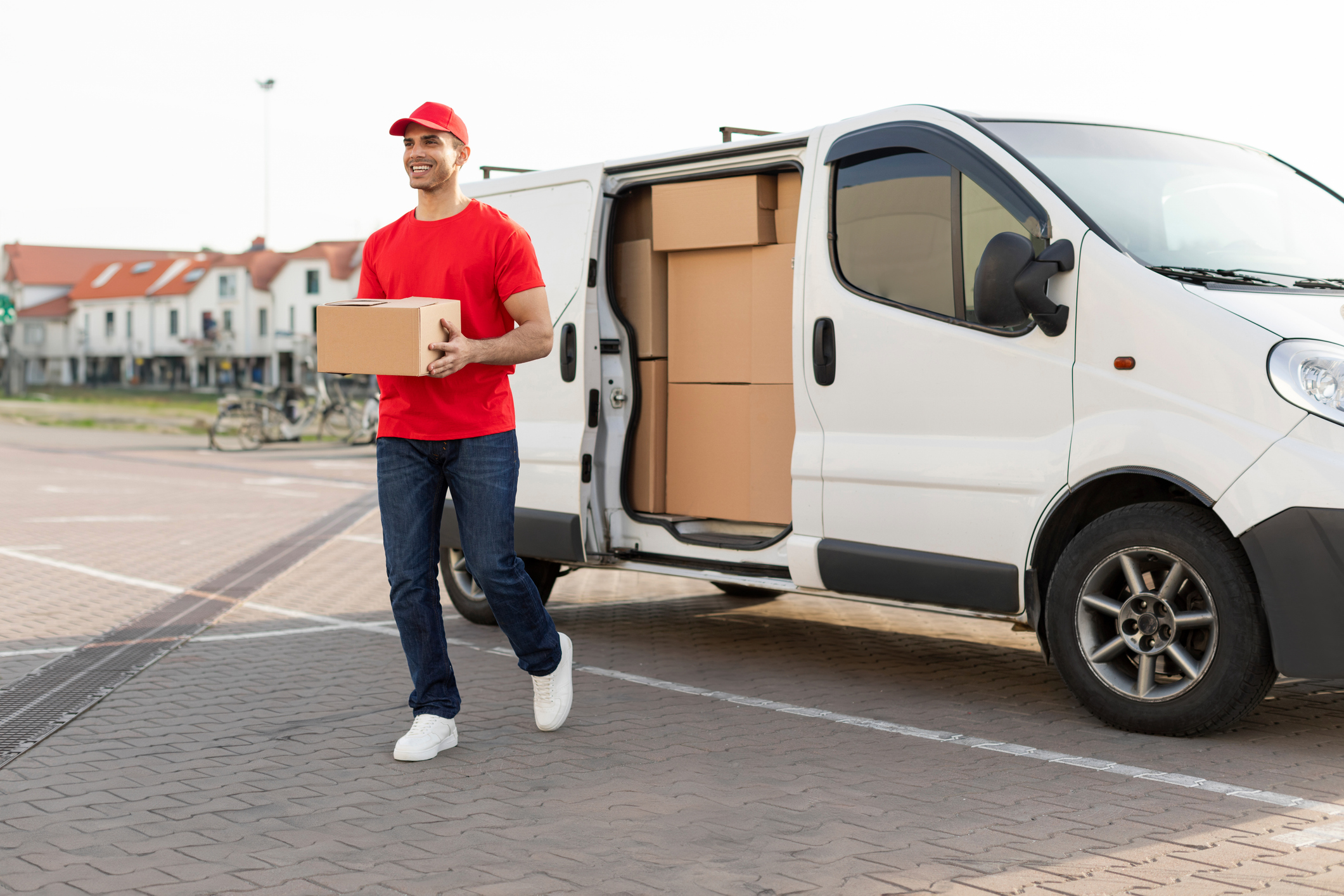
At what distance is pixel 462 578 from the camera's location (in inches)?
316

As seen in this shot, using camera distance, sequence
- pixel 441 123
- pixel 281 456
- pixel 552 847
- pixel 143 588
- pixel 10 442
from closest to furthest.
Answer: pixel 552 847 → pixel 441 123 → pixel 143 588 → pixel 281 456 → pixel 10 442

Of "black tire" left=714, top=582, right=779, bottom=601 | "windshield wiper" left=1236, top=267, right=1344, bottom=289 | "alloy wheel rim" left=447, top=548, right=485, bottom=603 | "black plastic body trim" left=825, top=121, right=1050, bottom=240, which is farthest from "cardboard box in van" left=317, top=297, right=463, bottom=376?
"black tire" left=714, top=582, right=779, bottom=601

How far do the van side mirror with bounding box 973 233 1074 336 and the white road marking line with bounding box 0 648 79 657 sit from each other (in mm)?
4771

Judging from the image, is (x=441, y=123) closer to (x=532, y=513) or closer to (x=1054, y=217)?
(x=1054, y=217)

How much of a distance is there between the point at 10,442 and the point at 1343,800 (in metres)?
29.6

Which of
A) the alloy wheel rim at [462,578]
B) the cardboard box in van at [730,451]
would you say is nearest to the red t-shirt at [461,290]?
the cardboard box in van at [730,451]

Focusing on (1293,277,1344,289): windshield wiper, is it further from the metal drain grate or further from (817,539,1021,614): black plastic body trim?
the metal drain grate

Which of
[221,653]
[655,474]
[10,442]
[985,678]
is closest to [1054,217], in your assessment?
[985,678]

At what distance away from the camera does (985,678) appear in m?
6.38

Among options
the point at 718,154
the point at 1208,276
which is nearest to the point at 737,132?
the point at 718,154

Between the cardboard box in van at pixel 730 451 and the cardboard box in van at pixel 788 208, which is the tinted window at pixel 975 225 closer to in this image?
the cardboard box in van at pixel 788 208

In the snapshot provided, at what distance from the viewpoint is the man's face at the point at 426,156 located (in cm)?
504

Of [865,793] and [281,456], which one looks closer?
[865,793]

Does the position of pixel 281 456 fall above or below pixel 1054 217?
below
